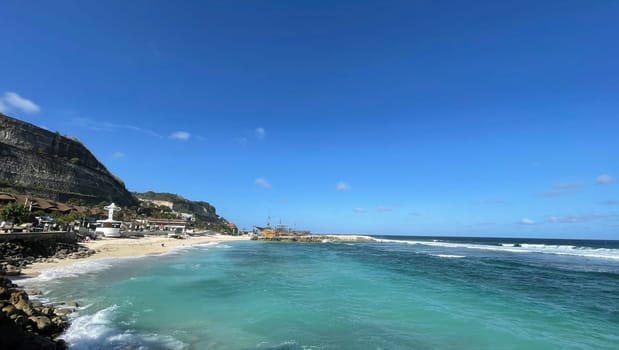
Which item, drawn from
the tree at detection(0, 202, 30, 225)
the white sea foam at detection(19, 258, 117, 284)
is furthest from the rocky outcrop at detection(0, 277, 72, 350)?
the tree at detection(0, 202, 30, 225)

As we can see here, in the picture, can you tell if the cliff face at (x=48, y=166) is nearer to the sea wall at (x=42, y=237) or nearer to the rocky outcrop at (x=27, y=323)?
the sea wall at (x=42, y=237)

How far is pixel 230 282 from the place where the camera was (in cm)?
2128

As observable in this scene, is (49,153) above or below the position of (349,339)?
above

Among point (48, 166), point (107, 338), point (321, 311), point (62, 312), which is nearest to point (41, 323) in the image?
point (107, 338)

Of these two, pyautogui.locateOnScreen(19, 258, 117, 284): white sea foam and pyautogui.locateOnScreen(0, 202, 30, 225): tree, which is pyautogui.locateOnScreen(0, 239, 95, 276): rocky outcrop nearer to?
pyautogui.locateOnScreen(19, 258, 117, 284): white sea foam

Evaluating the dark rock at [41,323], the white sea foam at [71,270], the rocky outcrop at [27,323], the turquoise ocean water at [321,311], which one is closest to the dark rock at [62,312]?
the rocky outcrop at [27,323]

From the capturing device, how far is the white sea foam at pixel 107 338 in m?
9.23

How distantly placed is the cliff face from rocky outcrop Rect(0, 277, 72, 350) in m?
58.5

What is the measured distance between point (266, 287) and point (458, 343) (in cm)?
1151

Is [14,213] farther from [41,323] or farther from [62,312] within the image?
[41,323]

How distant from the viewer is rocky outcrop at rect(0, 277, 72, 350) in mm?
7262

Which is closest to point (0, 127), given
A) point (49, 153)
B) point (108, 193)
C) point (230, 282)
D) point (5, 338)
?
point (49, 153)

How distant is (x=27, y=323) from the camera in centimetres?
905

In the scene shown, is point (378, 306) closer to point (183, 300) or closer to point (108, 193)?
point (183, 300)
